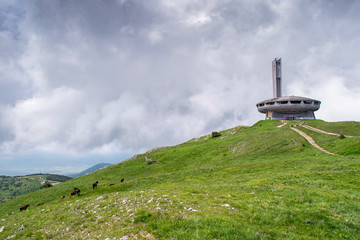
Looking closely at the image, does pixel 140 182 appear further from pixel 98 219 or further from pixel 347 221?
pixel 347 221

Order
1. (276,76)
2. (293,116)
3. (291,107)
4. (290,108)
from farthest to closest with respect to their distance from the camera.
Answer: (276,76) → (293,116) → (290,108) → (291,107)

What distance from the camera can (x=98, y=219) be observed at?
42.7ft

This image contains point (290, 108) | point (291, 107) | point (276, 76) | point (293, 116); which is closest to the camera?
point (291, 107)

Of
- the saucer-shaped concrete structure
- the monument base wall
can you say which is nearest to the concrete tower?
the saucer-shaped concrete structure

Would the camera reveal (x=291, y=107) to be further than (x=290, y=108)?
No

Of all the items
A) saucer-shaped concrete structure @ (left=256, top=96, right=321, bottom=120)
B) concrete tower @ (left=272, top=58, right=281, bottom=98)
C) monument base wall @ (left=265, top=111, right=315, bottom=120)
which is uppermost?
concrete tower @ (left=272, top=58, right=281, bottom=98)

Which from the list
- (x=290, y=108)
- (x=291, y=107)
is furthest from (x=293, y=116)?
(x=291, y=107)

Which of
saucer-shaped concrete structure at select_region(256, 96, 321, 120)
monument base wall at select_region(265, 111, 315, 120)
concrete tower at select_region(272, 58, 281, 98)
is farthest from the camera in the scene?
concrete tower at select_region(272, 58, 281, 98)

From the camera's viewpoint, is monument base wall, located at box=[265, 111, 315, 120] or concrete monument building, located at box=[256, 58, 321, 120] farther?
monument base wall, located at box=[265, 111, 315, 120]

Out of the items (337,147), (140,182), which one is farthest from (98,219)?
(337,147)

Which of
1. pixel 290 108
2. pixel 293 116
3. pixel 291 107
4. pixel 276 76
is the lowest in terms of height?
pixel 293 116

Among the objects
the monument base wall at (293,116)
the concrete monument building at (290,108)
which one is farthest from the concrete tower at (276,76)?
the monument base wall at (293,116)

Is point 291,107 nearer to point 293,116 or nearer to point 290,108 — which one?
point 290,108

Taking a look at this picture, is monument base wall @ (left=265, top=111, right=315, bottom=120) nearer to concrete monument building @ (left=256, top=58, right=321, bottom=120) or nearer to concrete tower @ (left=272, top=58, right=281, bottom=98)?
concrete monument building @ (left=256, top=58, right=321, bottom=120)
